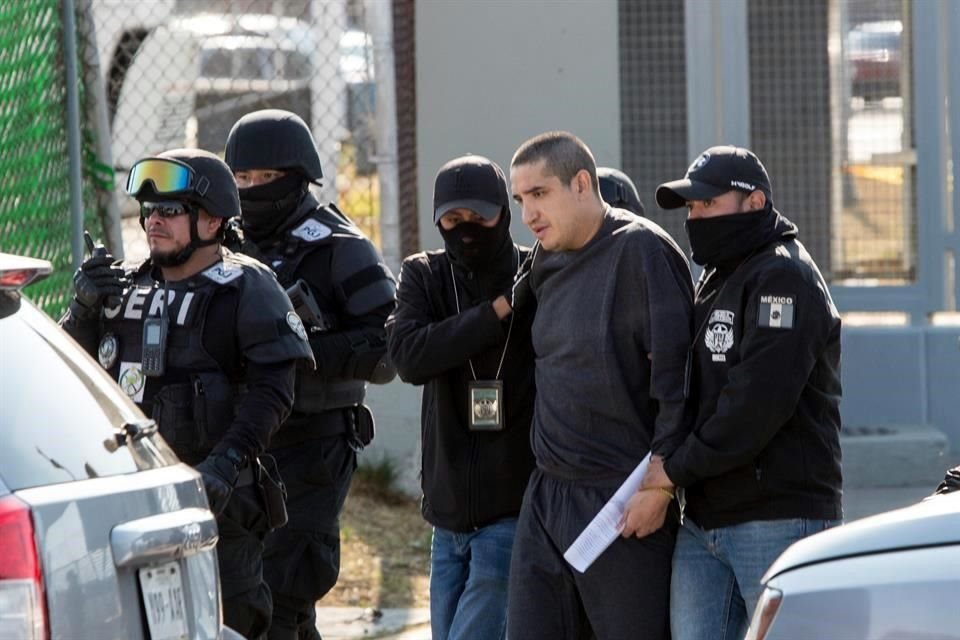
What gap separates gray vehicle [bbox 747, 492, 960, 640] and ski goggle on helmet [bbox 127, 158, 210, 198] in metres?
2.35

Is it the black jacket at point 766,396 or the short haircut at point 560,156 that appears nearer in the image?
the black jacket at point 766,396

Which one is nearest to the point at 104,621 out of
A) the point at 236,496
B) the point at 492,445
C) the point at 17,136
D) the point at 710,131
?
the point at 236,496

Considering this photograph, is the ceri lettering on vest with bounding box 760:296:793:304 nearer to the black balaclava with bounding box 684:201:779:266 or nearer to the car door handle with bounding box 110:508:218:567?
the black balaclava with bounding box 684:201:779:266

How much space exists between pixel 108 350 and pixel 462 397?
1.06 meters

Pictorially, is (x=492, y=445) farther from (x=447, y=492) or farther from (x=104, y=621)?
(x=104, y=621)

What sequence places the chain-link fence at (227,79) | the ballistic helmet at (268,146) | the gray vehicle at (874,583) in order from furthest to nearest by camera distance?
1. the chain-link fence at (227,79)
2. the ballistic helmet at (268,146)
3. the gray vehicle at (874,583)

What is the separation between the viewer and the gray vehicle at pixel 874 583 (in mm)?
2971

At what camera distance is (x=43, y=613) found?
9.93 feet

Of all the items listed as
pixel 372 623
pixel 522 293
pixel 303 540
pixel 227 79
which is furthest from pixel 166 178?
pixel 227 79

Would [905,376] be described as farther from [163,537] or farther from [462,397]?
[163,537]

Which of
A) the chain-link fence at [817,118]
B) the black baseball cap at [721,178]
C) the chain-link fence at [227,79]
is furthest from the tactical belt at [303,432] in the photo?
the chain-link fence at [817,118]

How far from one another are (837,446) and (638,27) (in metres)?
5.22

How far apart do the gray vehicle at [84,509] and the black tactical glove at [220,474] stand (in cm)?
93

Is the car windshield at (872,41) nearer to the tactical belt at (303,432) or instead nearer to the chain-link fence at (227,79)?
→ the chain-link fence at (227,79)
